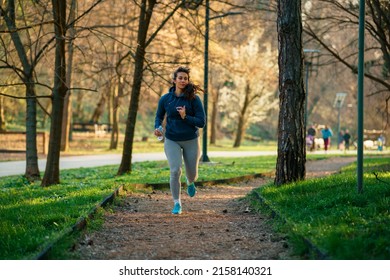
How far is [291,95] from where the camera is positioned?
542 inches

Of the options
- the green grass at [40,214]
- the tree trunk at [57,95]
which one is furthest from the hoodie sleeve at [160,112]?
the tree trunk at [57,95]

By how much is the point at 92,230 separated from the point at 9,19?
30.6ft

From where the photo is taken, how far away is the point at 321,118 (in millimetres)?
86312

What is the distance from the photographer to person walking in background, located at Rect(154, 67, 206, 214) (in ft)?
35.2

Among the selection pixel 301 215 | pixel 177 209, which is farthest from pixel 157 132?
pixel 301 215

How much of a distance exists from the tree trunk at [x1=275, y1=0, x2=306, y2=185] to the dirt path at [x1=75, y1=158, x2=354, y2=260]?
116 cm

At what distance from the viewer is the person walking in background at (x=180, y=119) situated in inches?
423

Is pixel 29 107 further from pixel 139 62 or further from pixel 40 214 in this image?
pixel 40 214

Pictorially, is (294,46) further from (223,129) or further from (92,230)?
(223,129)

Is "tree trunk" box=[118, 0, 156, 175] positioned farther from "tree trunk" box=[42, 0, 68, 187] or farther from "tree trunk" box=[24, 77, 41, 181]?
"tree trunk" box=[42, 0, 68, 187]

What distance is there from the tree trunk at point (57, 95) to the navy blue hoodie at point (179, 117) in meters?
5.11

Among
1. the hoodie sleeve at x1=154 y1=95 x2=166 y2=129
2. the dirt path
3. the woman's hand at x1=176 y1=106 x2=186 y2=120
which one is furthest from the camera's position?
the hoodie sleeve at x1=154 y1=95 x2=166 y2=129

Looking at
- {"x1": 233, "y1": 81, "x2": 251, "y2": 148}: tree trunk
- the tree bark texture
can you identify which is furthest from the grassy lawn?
{"x1": 233, "y1": 81, "x2": 251, "y2": 148}: tree trunk
